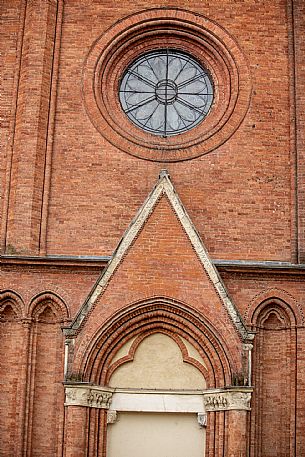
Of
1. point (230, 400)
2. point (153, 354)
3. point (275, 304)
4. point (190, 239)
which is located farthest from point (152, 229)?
point (230, 400)

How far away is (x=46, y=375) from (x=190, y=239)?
3804 millimetres

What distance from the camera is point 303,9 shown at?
783 inches

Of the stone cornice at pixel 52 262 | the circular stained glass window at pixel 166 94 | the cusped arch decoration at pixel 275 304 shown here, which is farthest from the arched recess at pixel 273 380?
the circular stained glass window at pixel 166 94

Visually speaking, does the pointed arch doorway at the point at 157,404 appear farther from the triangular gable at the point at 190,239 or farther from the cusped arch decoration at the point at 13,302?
the cusped arch decoration at the point at 13,302

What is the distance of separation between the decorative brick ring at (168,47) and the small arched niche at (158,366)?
3.90 metres

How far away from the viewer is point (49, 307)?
18188 millimetres

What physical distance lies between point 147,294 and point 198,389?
2084 mm

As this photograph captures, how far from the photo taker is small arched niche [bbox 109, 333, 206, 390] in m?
17.6

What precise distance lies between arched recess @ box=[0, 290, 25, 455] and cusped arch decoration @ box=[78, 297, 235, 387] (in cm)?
150

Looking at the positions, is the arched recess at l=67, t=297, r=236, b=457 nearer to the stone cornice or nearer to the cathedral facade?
the cathedral facade

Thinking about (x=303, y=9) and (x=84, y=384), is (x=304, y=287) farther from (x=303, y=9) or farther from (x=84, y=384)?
(x=303, y=9)

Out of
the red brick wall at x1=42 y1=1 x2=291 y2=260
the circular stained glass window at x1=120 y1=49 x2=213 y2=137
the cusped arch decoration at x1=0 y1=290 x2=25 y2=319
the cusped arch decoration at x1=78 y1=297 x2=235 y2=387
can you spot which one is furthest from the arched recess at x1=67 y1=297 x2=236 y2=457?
the circular stained glass window at x1=120 y1=49 x2=213 y2=137

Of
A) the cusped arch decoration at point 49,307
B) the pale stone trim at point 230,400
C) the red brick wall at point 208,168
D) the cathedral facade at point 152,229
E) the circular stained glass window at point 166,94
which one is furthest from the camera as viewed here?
the circular stained glass window at point 166,94

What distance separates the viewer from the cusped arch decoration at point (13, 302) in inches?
708
